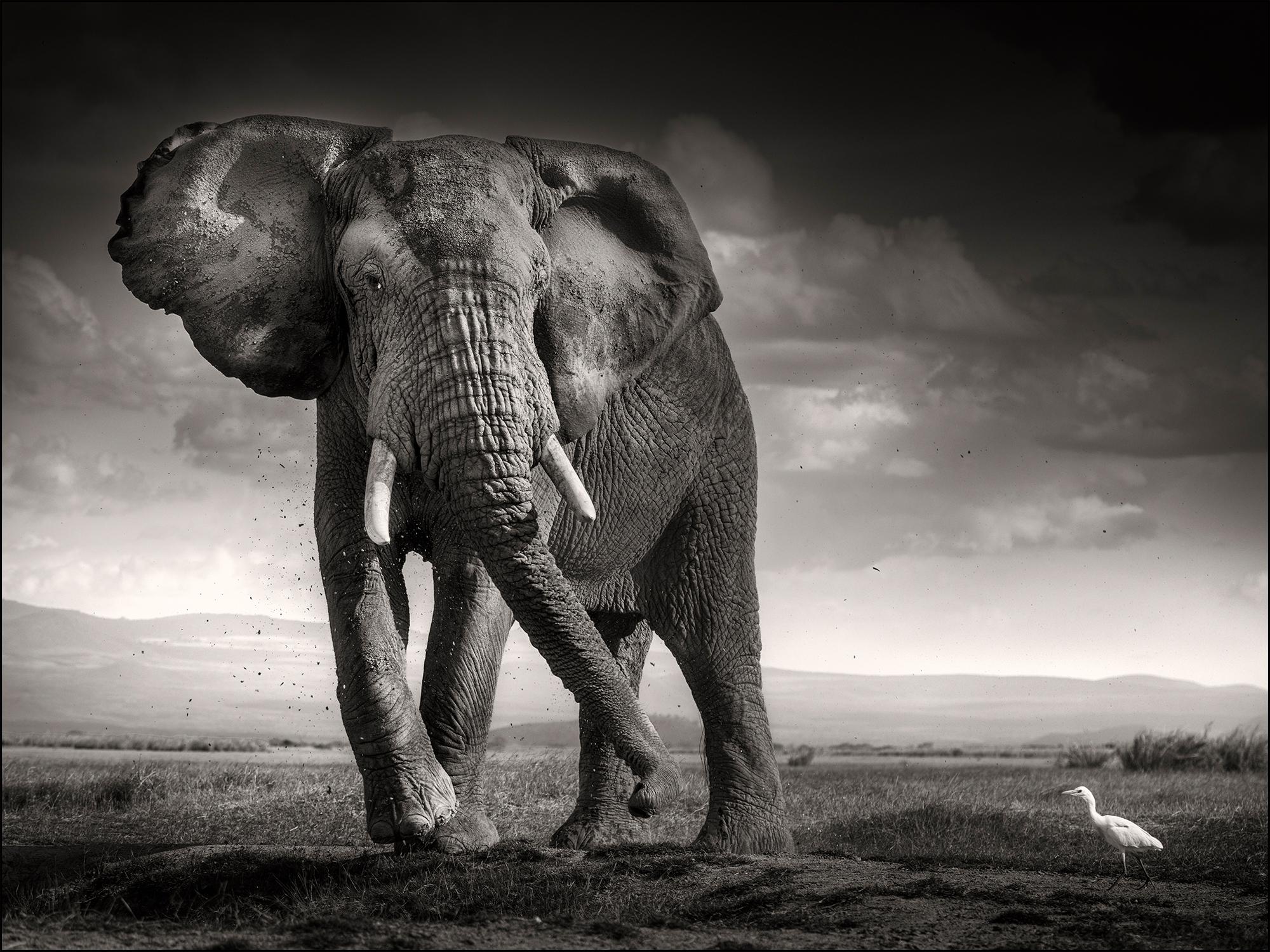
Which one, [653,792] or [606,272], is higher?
[606,272]

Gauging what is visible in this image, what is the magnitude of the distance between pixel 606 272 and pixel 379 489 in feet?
7.71

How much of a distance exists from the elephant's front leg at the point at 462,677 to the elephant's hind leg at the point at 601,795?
7.70 feet

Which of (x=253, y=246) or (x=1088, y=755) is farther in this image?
(x=1088, y=755)

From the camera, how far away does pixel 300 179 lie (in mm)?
8484

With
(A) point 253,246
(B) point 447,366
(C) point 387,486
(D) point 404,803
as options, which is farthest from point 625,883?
(A) point 253,246

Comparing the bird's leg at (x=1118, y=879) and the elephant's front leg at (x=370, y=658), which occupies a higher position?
the elephant's front leg at (x=370, y=658)

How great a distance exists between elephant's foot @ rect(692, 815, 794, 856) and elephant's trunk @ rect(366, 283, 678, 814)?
2.41 metres

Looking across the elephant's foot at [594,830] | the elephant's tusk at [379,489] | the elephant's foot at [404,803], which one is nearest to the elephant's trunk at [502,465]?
the elephant's tusk at [379,489]

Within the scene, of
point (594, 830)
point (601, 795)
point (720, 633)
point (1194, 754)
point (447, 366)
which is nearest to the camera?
point (447, 366)

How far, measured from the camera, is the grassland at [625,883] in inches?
250

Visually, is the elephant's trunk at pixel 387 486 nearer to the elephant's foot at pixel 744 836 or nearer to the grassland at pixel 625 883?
the grassland at pixel 625 883

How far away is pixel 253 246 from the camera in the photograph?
8.39 meters

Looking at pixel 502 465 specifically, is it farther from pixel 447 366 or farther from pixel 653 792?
pixel 653 792

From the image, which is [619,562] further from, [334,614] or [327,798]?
[327,798]
